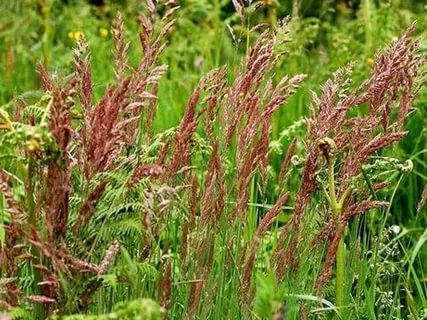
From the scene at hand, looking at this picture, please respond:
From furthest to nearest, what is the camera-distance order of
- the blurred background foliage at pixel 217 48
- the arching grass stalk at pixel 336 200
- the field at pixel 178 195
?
the blurred background foliage at pixel 217 48, the arching grass stalk at pixel 336 200, the field at pixel 178 195

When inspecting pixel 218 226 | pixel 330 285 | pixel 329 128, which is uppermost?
pixel 329 128

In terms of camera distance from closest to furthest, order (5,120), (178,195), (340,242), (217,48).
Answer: (5,120) → (178,195) → (340,242) → (217,48)

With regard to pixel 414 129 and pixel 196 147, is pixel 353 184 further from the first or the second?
pixel 414 129

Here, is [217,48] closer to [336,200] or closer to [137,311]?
[336,200]

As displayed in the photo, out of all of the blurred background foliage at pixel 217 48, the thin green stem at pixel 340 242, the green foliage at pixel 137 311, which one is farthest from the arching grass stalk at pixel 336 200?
the blurred background foliage at pixel 217 48

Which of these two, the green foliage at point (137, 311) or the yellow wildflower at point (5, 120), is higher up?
the yellow wildflower at point (5, 120)

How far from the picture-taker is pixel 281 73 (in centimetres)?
→ 482

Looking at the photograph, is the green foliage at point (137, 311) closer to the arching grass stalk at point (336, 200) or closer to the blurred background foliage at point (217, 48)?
the arching grass stalk at point (336, 200)

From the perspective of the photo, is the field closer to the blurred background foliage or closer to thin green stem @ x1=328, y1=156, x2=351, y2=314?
thin green stem @ x1=328, y1=156, x2=351, y2=314

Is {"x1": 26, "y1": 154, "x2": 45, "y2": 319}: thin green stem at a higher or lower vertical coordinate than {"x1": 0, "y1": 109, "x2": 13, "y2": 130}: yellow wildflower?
lower

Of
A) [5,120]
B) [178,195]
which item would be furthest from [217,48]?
[5,120]

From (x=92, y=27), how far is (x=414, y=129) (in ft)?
9.23


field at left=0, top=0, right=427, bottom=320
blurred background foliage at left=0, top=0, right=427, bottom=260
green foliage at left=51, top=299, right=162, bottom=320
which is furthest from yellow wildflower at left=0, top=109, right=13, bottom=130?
blurred background foliage at left=0, top=0, right=427, bottom=260

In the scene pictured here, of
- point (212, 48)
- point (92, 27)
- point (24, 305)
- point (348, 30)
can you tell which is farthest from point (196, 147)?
point (92, 27)
